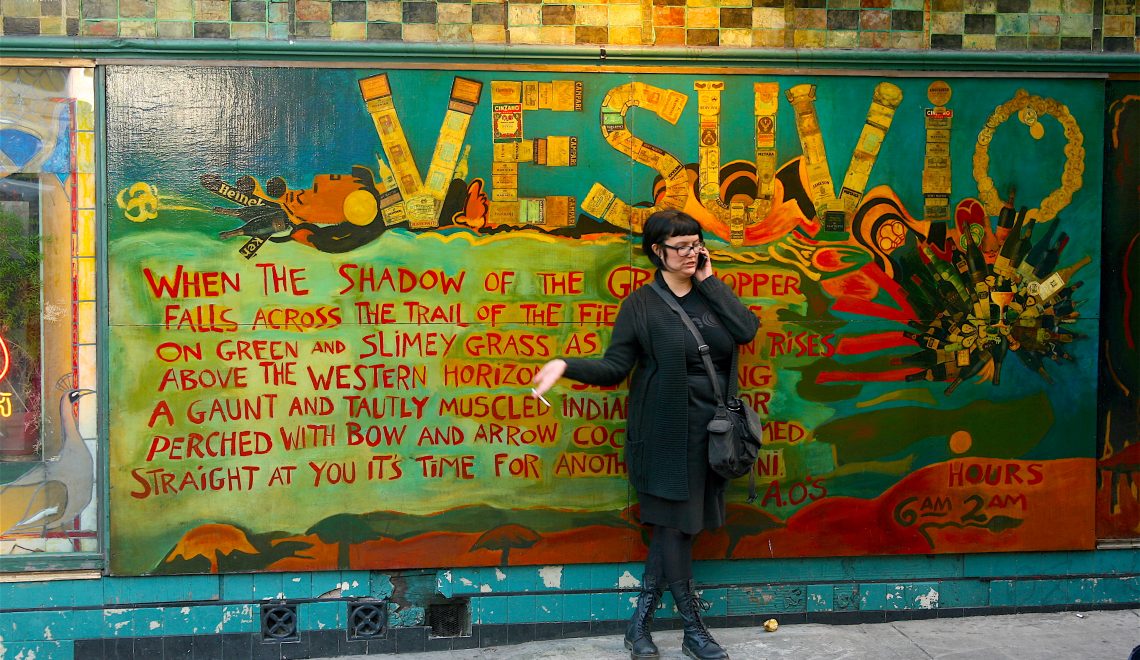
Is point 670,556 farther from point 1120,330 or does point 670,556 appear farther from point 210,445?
point 1120,330

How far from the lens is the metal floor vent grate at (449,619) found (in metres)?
4.93

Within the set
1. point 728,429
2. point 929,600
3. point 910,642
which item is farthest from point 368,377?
point 929,600

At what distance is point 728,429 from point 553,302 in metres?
1.09

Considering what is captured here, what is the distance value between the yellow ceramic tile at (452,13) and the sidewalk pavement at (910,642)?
313 centimetres

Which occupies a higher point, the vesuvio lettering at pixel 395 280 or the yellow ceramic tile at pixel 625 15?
the yellow ceramic tile at pixel 625 15

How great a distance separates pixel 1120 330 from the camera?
516 cm

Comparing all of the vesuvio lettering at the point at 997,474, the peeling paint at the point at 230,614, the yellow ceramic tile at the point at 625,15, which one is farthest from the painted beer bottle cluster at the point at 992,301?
the peeling paint at the point at 230,614

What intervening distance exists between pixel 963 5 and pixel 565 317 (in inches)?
103

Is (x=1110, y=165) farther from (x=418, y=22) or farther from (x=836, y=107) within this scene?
(x=418, y=22)

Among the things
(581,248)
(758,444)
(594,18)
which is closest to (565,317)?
(581,248)

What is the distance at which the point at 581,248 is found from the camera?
15.9ft

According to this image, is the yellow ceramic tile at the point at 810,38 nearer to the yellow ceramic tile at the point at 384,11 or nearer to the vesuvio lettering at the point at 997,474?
the yellow ceramic tile at the point at 384,11

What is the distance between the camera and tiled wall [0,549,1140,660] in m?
4.71

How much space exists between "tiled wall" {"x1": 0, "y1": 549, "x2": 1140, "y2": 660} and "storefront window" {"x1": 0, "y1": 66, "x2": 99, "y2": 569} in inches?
14.0
